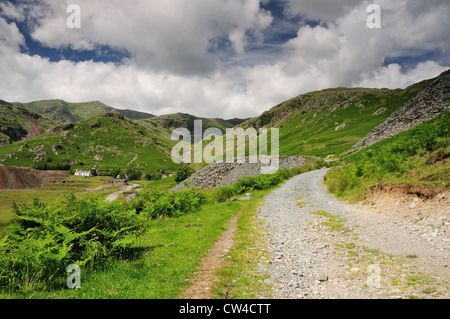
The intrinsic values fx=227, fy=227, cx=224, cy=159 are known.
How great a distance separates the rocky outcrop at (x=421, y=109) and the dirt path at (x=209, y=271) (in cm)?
5656

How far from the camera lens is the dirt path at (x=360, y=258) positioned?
7247 mm

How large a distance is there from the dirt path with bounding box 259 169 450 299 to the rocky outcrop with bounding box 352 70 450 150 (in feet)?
160

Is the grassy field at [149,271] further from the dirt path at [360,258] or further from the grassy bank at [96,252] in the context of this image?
the dirt path at [360,258]

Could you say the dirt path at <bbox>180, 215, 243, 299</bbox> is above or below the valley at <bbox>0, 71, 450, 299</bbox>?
below

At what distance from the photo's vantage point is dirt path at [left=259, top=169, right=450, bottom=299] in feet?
23.8

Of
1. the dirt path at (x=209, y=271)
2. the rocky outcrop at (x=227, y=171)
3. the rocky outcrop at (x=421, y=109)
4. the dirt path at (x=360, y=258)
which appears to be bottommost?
the dirt path at (x=209, y=271)

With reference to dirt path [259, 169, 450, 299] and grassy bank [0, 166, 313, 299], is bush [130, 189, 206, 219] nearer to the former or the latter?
grassy bank [0, 166, 313, 299]

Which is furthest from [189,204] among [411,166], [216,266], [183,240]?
[411,166]

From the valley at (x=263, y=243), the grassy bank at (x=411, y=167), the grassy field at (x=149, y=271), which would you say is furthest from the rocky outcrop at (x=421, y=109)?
the grassy field at (x=149, y=271)

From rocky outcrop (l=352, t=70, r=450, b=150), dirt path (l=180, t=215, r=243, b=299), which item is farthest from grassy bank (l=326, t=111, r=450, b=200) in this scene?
rocky outcrop (l=352, t=70, r=450, b=150)

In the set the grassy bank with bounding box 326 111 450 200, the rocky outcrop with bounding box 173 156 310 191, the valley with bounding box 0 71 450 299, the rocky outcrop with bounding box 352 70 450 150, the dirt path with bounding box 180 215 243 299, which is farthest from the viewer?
the rocky outcrop with bounding box 173 156 310 191

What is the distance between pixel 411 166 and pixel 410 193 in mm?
4703

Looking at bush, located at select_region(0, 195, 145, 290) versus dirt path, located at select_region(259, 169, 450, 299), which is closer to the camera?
dirt path, located at select_region(259, 169, 450, 299)

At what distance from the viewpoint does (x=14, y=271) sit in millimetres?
7402
